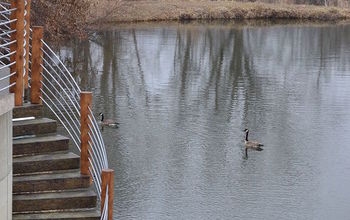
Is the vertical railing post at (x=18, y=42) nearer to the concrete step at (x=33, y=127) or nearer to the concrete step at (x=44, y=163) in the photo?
the concrete step at (x=33, y=127)

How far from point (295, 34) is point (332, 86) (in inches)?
726

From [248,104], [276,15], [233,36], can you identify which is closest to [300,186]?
[248,104]

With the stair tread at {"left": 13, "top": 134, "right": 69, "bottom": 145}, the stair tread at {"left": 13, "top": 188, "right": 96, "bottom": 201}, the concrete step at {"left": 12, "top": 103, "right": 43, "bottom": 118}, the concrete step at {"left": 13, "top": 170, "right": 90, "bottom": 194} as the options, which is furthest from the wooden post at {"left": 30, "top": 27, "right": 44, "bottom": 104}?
the stair tread at {"left": 13, "top": 188, "right": 96, "bottom": 201}

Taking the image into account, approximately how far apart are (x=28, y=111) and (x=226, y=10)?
162 feet

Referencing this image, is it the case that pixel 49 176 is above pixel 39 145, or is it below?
below

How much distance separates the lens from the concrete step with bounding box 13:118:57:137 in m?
8.13

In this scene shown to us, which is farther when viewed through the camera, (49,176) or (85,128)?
(85,128)

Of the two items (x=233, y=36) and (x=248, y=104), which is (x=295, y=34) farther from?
(x=248, y=104)

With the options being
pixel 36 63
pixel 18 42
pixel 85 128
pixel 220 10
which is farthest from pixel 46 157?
pixel 220 10

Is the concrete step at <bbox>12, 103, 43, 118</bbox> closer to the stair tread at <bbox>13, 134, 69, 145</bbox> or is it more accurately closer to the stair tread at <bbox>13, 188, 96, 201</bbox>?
the stair tread at <bbox>13, 134, 69, 145</bbox>

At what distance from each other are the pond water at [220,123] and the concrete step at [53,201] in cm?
613

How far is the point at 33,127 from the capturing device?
8227mm

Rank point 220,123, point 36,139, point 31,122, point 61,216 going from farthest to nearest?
1. point 220,123
2. point 31,122
3. point 36,139
4. point 61,216

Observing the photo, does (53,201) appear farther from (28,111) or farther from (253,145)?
(253,145)
